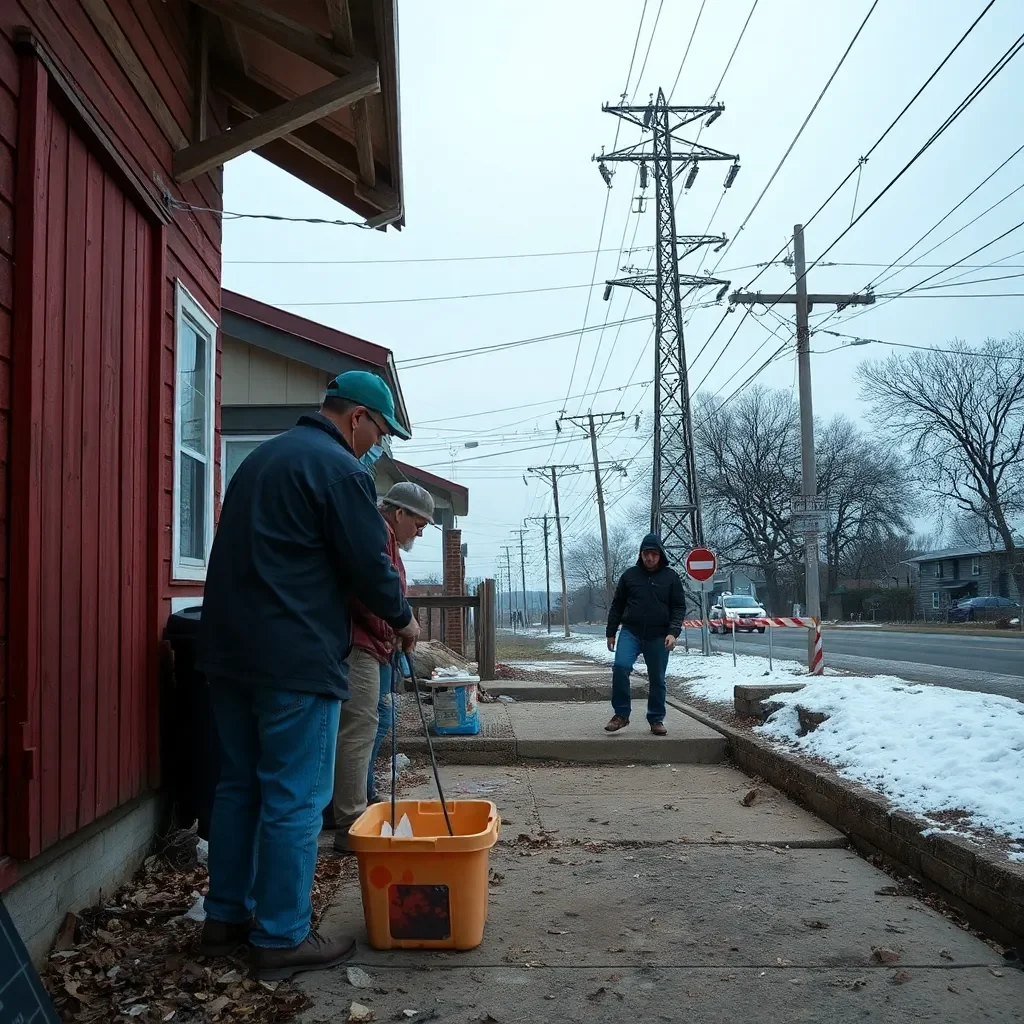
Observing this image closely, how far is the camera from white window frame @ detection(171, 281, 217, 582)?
5.18 metres

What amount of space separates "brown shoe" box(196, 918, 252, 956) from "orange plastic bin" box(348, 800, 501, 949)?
16.8 inches

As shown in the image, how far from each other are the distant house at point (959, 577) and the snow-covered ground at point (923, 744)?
52433 mm

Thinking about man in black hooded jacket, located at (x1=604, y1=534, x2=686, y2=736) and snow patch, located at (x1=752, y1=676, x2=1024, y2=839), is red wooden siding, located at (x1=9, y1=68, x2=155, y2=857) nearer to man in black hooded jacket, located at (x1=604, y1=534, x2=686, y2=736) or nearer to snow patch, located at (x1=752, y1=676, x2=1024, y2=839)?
snow patch, located at (x1=752, y1=676, x2=1024, y2=839)

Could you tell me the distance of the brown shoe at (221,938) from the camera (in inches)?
131

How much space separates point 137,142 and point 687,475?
2490 centimetres

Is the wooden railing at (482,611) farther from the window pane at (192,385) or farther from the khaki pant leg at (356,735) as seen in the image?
the khaki pant leg at (356,735)

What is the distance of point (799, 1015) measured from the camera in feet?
10.0

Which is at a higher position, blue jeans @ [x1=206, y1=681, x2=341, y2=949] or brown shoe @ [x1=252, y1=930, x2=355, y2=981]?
blue jeans @ [x1=206, y1=681, x2=341, y2=949]

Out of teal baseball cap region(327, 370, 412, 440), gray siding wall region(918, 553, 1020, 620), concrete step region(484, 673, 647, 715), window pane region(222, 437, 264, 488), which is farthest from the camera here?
gray siding wall region(918, 553, 1020, 620)

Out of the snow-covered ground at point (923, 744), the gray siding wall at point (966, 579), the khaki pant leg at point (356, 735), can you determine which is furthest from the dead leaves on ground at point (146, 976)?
the gray siding wall at point (966, 579)

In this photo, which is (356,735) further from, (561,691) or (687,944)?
(561,691)

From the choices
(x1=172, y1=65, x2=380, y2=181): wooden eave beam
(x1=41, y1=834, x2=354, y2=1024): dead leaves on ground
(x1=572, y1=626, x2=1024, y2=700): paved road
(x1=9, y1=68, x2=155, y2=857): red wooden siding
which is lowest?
(x1=572, y1=626, x2=1024, y2=700): paved road

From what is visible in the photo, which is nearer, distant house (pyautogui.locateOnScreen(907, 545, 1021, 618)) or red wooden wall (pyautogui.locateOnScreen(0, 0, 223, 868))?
red wooden wall (pyautogui.locateOnScreen(0, 0, 223, 868))

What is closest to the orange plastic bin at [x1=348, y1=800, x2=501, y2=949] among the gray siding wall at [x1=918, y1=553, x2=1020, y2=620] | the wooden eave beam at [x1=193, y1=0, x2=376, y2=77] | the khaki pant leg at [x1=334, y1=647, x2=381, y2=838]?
the khaki pant leg at [x1=334, y1=647, x2=381, y2=838]
